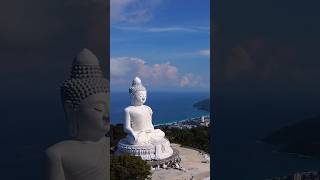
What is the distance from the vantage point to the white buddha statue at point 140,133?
33.7 ft

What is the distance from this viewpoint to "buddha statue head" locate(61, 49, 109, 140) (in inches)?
108

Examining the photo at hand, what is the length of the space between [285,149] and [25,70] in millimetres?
3982

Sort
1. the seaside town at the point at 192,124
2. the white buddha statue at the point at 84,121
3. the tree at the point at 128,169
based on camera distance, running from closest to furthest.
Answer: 1. the white buddha statue at the point at 84,121
2. the tree at the point at 128,169
3. the seaside town at the point at 192,124

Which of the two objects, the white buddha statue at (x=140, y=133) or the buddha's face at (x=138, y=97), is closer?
the white buddha statue at (x=140, y=133)

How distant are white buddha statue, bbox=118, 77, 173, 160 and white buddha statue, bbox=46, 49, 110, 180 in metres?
7.49

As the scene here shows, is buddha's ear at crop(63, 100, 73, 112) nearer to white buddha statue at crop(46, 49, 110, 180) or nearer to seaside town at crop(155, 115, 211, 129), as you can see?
white buddha statue at crop(46, 49, 110, 180)

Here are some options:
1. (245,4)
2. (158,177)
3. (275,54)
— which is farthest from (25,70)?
(158,177)

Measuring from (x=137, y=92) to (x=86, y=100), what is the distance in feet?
25.9

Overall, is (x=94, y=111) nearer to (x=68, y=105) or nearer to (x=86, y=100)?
(x=86, y=100)

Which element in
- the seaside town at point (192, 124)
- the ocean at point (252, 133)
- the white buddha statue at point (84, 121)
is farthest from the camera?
the seaside town at point (192, 124)

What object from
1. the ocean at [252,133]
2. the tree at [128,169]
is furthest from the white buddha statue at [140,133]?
the ocean at [252,133]

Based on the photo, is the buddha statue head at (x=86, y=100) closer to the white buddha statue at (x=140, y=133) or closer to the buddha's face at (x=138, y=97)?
the white buddha statue at (x=140, y=133)

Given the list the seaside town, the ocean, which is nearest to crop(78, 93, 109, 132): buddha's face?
the ocean

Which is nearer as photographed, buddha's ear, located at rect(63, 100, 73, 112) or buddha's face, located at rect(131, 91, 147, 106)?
buddha's ear, located at rect(63, 100, 73, 112)
